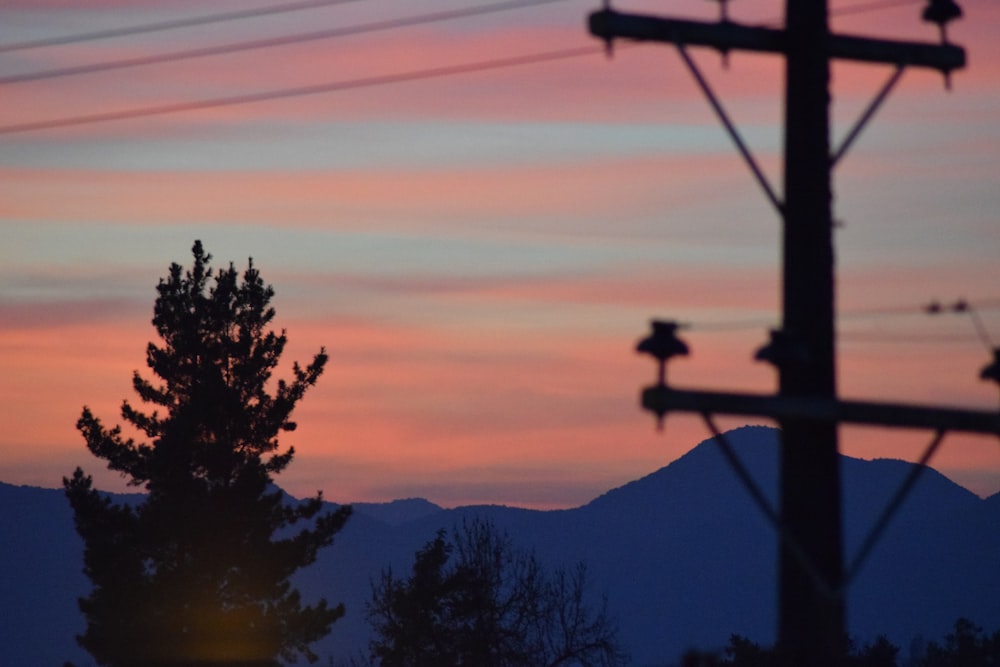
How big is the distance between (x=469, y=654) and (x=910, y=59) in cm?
5573

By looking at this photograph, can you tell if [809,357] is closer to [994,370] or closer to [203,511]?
[994,370]

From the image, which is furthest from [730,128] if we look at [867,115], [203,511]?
[203,511]

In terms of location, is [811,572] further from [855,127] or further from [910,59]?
[910,59]

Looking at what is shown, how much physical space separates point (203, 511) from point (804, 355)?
4104cm

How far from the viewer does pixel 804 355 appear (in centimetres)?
1388

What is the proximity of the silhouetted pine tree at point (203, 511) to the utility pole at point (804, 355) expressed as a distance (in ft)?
126

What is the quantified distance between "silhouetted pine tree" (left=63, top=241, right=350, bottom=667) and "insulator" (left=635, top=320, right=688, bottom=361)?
37674 mm

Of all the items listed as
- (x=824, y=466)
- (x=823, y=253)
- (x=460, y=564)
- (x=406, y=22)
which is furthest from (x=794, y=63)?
(x=460, y=564)

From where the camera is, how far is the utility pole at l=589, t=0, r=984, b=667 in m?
13.8

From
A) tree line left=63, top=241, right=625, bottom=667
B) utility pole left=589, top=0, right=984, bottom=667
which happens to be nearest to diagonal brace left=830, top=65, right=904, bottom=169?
utility pole left=589, top=0, right=984, bottom=667

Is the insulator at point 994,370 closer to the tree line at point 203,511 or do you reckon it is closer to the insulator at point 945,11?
the insulator at point 945,11

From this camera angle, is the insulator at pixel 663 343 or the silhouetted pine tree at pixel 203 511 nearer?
the insulator at pixel 663 343

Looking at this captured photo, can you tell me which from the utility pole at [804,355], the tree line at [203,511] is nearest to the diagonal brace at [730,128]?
the utility pole at [804,355]

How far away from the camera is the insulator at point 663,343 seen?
586 inches
